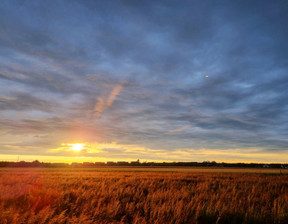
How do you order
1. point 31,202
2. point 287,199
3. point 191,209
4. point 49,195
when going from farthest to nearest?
point 287,199 < point 49,195 < point 31,202 < point 191,209

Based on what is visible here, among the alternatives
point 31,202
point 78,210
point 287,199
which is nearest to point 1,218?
point 78,210

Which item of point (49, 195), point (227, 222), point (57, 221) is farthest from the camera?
point (49, 195)

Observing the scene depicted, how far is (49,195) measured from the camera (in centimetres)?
1289

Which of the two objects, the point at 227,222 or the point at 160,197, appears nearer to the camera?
the point at 227,222

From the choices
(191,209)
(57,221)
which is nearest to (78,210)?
(57,221)

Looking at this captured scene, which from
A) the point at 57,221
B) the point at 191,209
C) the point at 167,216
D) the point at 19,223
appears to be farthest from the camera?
the point at 191,209

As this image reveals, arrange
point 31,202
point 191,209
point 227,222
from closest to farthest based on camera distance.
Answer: point 227,222
point 191,209
point 31,202

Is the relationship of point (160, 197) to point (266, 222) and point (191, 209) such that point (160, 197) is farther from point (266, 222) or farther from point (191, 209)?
point (266, 222)

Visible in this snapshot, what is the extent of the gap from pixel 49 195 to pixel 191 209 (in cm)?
713

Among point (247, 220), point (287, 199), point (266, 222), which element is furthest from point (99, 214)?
point (287, 199)

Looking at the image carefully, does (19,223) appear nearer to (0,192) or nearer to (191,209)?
(191,209)

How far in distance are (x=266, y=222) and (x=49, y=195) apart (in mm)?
10008

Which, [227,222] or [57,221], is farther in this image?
[227,222]

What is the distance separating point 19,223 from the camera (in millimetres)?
7387
